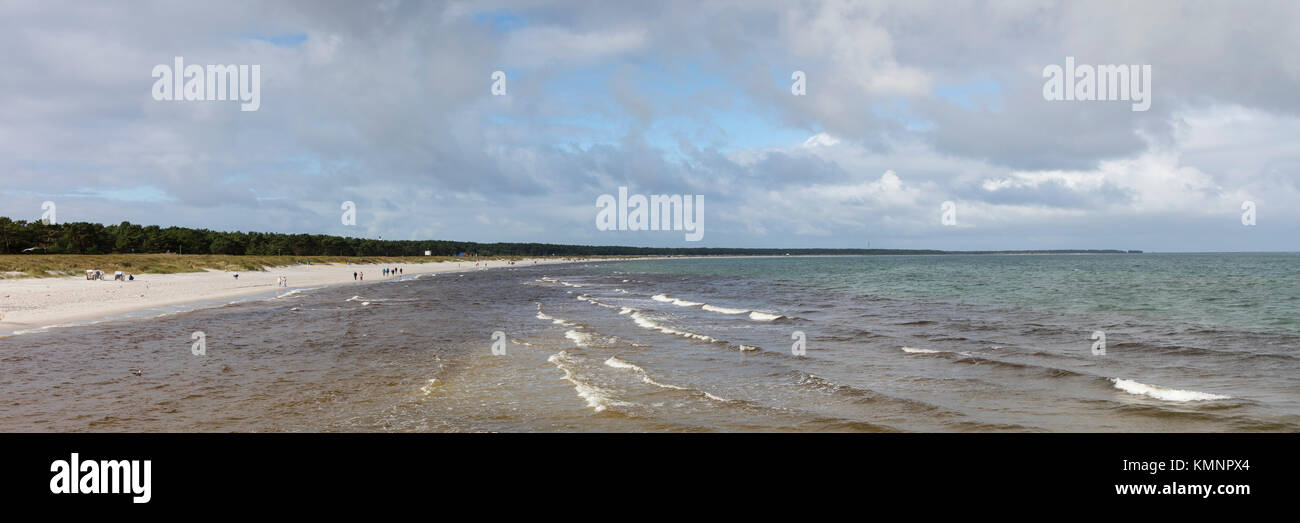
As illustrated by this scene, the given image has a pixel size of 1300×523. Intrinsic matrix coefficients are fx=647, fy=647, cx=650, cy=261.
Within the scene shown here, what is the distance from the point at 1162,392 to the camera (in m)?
14.0

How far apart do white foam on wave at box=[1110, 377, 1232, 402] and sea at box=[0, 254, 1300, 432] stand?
0.06 metres

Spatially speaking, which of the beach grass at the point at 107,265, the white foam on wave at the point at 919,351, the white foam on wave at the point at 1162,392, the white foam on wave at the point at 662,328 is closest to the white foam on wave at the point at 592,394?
the white foam on wave at the point at 662,328

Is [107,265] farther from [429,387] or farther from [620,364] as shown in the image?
[620,364]

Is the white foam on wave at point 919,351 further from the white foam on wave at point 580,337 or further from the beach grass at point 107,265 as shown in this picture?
the beach grass at point 107,265

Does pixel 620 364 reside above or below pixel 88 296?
below

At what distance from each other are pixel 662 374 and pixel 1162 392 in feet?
36.5

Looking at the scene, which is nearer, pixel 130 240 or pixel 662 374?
pixel 662 374

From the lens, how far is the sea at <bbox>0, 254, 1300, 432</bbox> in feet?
38.3

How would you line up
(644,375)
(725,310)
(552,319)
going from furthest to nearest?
(725,310) < (552,319) < (644,375)

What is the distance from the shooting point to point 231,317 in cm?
3198

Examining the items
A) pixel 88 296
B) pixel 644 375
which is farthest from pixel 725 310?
pixel 88 296

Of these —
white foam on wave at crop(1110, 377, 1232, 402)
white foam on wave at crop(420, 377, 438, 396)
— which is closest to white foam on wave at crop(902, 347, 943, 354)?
white foam on wave at crop(1110, 377, 1232, 402)
